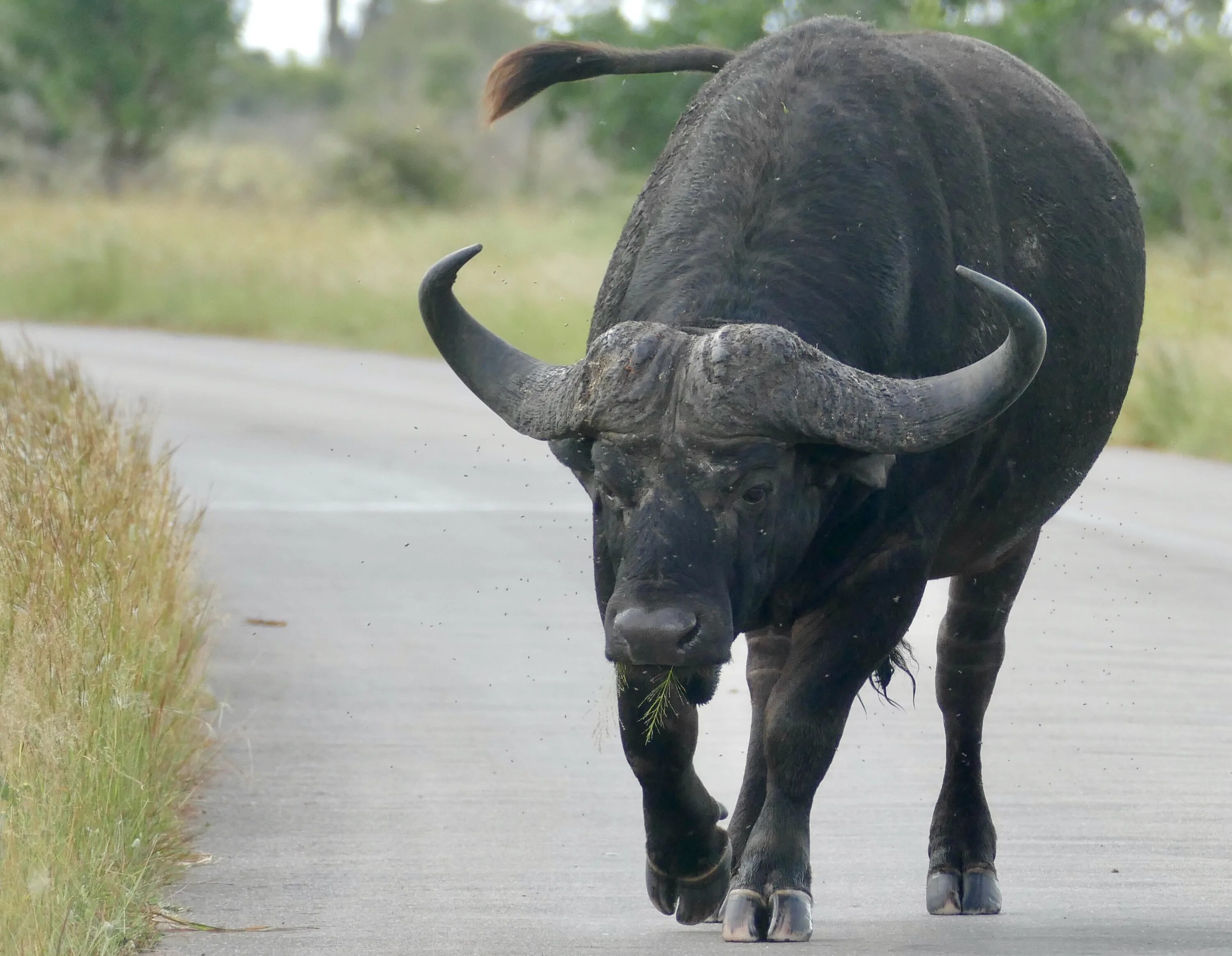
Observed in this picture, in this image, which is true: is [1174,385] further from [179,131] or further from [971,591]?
[179,131]

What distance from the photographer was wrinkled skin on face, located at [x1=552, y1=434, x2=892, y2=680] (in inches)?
197

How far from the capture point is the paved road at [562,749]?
20.0 ft

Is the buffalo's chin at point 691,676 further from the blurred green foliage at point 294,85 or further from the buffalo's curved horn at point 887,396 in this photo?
the blurred green foliage at point 294,85

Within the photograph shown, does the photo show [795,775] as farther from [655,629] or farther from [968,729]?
[968,729]

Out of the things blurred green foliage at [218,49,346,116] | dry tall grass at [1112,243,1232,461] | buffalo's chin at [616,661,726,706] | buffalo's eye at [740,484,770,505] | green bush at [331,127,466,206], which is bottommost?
blurred green foliage at [218,49,346,116]

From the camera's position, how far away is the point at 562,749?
8.34 metres

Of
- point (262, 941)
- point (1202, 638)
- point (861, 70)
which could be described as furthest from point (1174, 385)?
point (262, 941)

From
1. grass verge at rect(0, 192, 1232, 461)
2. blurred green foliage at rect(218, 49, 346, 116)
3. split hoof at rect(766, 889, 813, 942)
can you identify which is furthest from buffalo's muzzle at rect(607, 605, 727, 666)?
blurred green foliage at rect(218, 49, 346, 116)

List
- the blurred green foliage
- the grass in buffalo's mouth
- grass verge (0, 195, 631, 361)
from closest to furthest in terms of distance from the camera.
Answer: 1. the grass in buffalo's mouth
2. grass verge (0, 195, 631, 361)
3. the blurred green foliage

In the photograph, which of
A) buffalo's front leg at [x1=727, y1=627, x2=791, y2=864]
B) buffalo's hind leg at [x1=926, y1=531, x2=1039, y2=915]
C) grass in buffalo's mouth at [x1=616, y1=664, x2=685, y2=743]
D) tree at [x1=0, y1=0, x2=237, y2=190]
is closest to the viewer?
grass in buffalo's mouth at [x1=616, y1=664, x2=685, y2=743]

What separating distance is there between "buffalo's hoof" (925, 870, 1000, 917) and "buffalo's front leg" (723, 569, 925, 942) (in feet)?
2.66

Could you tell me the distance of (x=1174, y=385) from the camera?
60.0ft

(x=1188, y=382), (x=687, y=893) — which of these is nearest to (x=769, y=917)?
(x=687, y=893)

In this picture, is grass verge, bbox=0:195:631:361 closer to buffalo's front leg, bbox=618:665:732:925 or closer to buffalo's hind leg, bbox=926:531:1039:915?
buffalo's hind leg, bbox=926:531:1039:915
